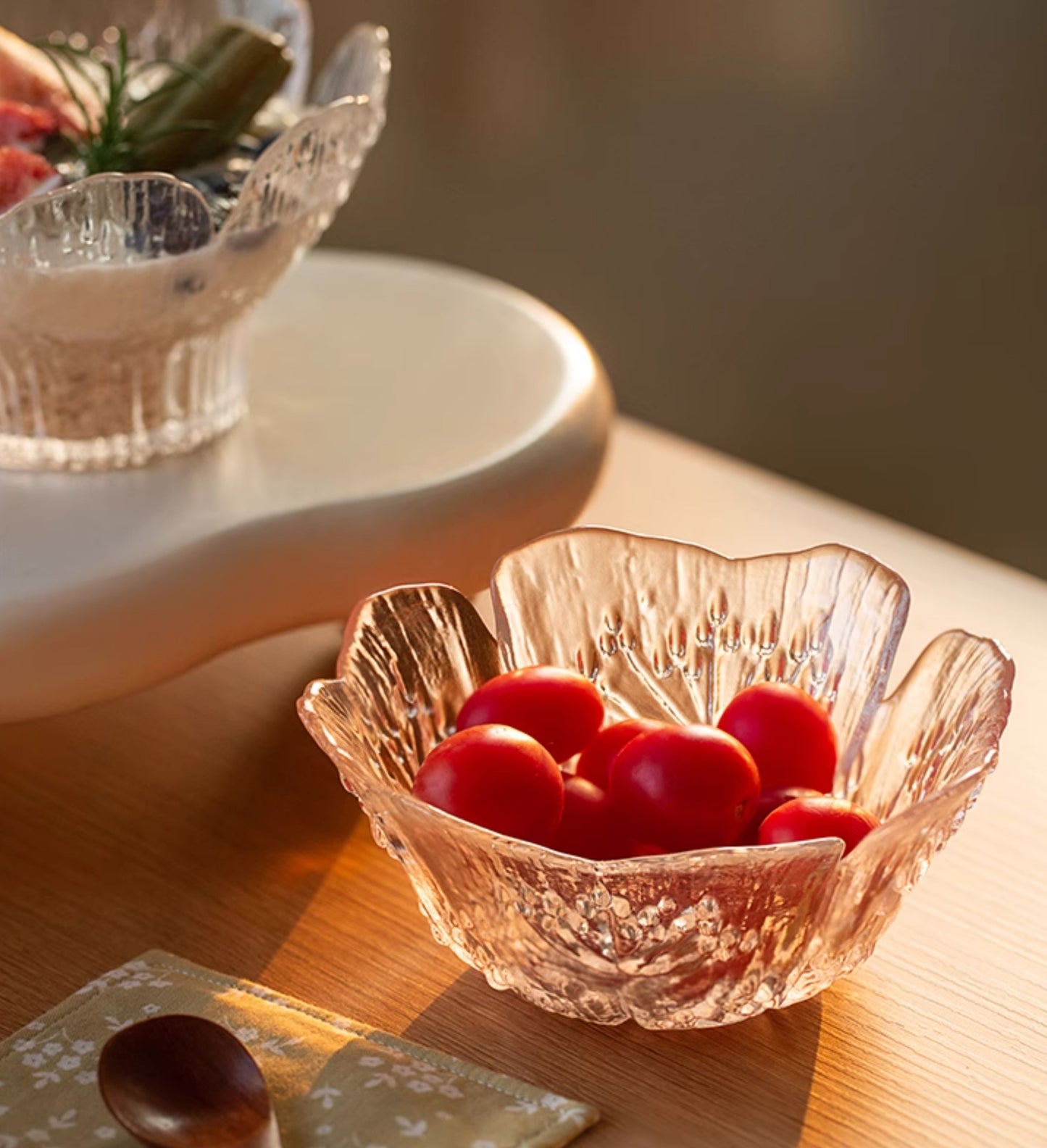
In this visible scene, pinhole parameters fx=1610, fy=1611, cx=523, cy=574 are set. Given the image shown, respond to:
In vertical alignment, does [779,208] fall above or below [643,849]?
below

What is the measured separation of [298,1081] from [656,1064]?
10 centimetres

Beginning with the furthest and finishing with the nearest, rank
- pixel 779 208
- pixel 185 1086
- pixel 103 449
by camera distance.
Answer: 1. pixel 779 208
2. pixel 103 449
3. pixel 185 1086

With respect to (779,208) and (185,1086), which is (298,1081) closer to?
(185,1086)

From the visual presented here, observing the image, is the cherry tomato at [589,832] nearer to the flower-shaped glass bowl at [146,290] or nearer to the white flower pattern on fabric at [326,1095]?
the white flower pattern on fabric at [326,1095]

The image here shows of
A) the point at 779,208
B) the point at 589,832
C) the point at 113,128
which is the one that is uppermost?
the point at 113,128

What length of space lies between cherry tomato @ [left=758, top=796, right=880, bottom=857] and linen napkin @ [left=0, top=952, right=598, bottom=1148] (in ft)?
0.30

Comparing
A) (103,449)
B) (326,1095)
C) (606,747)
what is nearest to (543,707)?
(606,747)

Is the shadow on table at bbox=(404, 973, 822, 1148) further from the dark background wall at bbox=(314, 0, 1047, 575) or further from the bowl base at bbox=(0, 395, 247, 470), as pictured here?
the dark background wall at bbox=(314, 0, 1047, 575)

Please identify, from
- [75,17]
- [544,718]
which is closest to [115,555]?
[544,718]

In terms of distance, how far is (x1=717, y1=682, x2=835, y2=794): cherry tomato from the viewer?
1.62 ft

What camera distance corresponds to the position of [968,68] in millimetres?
1300

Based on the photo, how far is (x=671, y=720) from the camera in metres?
0.56

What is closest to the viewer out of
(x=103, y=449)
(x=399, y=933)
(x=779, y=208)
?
(x=399, y=933)

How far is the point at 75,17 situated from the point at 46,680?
43 centimetres
